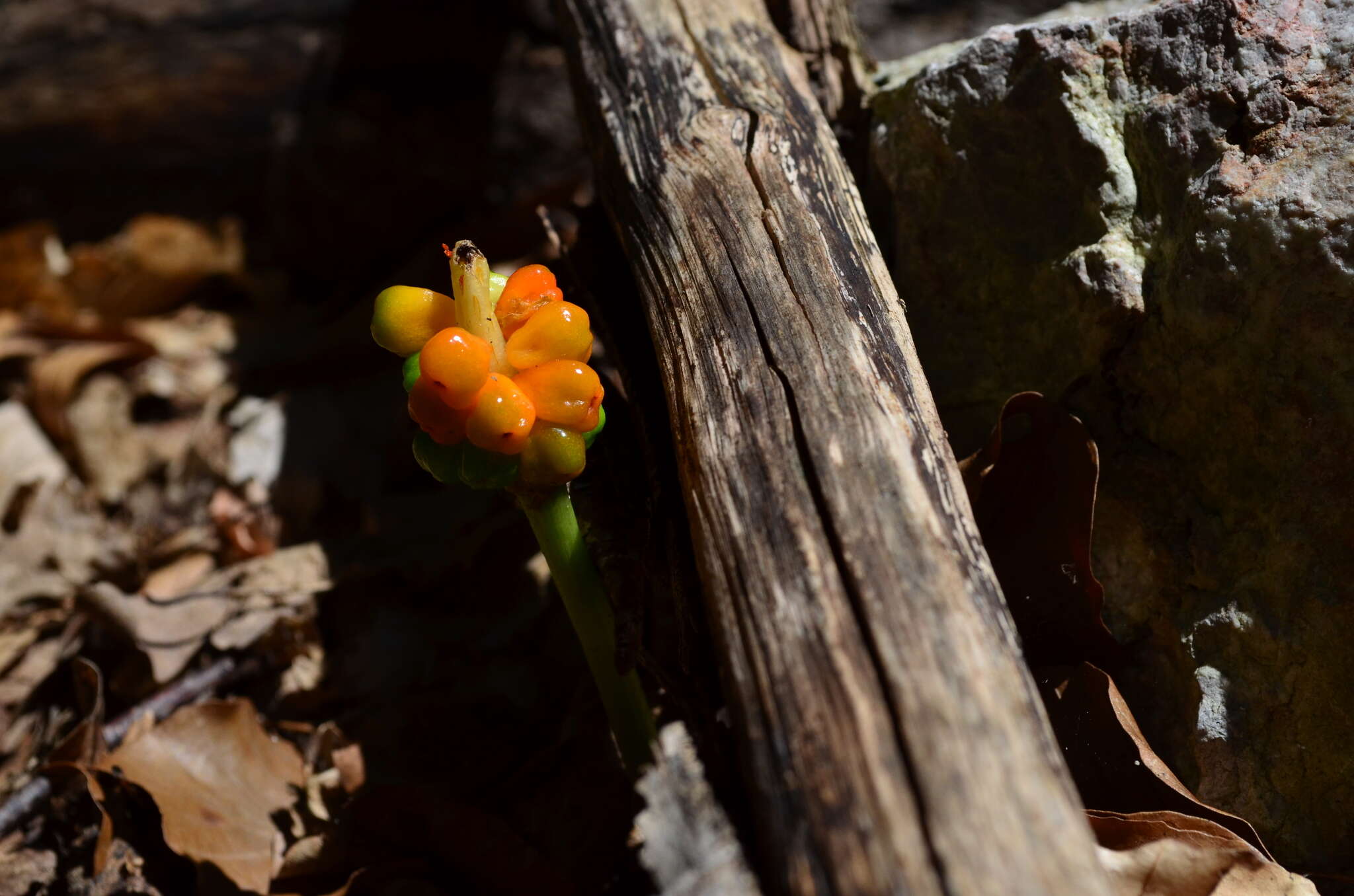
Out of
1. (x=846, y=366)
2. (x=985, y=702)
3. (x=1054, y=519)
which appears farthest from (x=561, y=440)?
(x=1054, y=519)

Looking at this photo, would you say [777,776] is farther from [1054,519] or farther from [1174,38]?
[1174,38]

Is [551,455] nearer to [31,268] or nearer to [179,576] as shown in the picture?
[179,576]

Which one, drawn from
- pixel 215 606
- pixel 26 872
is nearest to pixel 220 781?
pixel 26 872

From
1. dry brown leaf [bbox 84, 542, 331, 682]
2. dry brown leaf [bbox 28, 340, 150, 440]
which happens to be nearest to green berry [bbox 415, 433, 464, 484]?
dry brown leaf [bbox 84, 542, 331, 682]

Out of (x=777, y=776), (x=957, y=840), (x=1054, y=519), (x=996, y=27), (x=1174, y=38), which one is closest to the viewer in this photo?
(x=957, y=840)

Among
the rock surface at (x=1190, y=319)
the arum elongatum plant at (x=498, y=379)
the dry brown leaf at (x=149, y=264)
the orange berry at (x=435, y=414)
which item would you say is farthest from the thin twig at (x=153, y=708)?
the dry brown leaf at (x=149, y=264)

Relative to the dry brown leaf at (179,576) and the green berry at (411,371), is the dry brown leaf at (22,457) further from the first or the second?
the green berry at (411,371)
